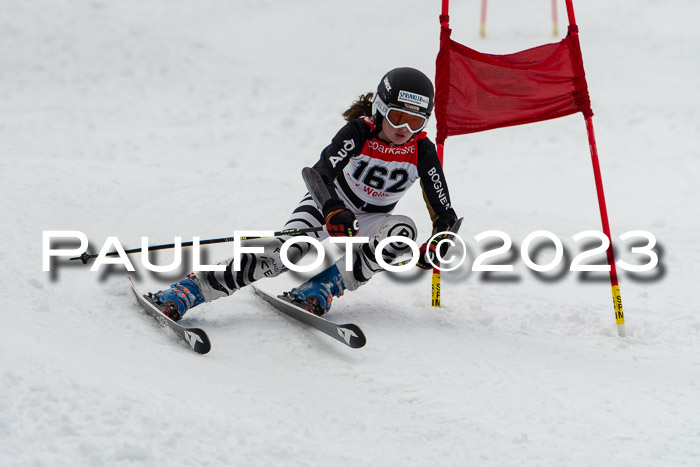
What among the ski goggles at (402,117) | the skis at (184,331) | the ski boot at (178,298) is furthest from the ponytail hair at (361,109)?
the skis at (184,331)

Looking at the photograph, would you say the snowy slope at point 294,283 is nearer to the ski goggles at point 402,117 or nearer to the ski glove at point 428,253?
the ski glove at point 428,253

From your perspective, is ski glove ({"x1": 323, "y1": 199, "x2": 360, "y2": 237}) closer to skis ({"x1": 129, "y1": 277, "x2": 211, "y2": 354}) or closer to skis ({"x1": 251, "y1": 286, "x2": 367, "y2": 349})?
skis ({"x1": 251, "y1": 286, "x2": 367, "y2": 349})

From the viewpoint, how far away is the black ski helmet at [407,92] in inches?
160

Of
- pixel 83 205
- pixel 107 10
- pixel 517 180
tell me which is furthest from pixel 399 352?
pixel 107 10

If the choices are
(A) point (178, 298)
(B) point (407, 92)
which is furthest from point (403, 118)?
(A) point (178, 298)

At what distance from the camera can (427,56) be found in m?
15.3

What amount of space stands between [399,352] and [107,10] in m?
14.6

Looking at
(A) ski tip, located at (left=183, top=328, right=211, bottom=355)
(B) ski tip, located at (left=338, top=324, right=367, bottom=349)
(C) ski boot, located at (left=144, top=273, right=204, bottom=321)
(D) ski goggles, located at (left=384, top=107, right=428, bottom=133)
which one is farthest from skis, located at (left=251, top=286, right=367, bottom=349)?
(D) ski goggles, located at (left=384, top=107, right=428, bottom=133)

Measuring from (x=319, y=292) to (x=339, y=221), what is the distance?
26.1 inches

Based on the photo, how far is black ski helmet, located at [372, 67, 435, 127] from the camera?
4070 millimetres

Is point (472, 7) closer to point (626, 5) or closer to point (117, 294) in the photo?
point (626, 5)

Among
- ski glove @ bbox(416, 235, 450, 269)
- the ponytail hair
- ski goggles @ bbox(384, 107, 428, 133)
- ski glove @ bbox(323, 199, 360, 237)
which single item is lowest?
ski glove @ bbox(416, 235, 450, 269)

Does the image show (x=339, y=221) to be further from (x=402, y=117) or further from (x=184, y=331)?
(x=184, y=331)

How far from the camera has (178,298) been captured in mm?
4074
